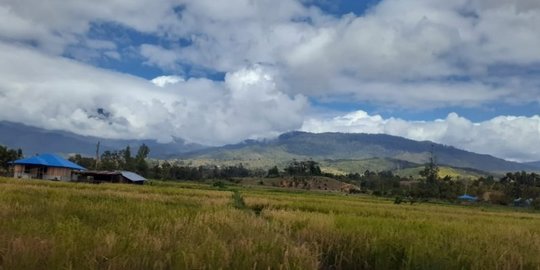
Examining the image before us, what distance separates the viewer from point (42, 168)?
7181 cm

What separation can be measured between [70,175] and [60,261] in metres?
77.9

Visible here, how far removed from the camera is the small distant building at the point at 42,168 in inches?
2783

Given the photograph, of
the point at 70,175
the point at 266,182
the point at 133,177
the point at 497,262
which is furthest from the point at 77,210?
the point at 266,182

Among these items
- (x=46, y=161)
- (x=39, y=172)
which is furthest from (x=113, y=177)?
(x=39, y=172)

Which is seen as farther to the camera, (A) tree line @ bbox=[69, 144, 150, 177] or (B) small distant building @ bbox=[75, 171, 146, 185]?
(A) tree line @ bbox=[69, 144, 150, 177]

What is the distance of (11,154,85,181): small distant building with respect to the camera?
232ft

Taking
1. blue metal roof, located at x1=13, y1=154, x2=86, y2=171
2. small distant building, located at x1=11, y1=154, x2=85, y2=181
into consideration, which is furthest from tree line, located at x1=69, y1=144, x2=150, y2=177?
small distant building, located at x1=11, y1=154, x2=85, y2=181

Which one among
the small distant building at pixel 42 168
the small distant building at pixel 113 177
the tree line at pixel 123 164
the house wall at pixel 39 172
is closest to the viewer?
the house wall at pixel 39 172

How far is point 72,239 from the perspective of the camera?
250 inches

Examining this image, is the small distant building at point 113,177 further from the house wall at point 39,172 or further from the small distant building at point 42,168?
the house wall at point 39,172

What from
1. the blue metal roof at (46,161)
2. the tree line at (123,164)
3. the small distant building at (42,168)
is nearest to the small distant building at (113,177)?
the blue metal roof at (46,161)

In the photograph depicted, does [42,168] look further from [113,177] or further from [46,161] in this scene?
[113,177]

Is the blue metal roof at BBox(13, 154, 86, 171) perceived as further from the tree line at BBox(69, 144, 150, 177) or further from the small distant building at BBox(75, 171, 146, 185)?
the tree line at BBox(69, 144, 150, 177)

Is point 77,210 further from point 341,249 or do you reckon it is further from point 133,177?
point 133,177
